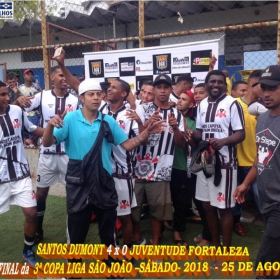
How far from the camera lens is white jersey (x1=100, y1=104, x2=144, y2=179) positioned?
393 cm

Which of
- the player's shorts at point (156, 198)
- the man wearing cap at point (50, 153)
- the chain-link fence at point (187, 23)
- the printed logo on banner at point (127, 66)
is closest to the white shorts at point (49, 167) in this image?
the man wearing cap at point (50, 153)

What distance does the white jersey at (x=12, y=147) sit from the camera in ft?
12.8

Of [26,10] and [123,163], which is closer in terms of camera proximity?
[123,163]

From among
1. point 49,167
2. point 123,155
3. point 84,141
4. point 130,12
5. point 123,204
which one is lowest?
point 123,204

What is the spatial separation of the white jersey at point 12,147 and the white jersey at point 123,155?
3.48 ft

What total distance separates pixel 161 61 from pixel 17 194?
3.05 meters

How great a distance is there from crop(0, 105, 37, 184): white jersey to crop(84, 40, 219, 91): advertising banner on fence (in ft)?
7.79

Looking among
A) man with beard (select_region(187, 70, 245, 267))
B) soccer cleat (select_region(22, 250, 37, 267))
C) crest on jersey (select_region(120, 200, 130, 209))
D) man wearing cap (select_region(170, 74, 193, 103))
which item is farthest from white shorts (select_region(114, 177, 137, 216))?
man wearing cap (select_region(170, 74, 193, 103))

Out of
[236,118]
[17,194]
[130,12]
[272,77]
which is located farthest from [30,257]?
[130,12]

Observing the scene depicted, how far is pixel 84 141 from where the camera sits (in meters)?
3.34

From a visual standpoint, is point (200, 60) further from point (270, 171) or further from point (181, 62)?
point (270, 171)

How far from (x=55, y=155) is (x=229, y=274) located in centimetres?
257

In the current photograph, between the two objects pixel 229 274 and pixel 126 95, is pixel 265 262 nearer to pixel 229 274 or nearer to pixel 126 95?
pixel 229 274

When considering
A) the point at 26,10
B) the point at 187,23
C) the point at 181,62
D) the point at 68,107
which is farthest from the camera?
the point at 26,10
